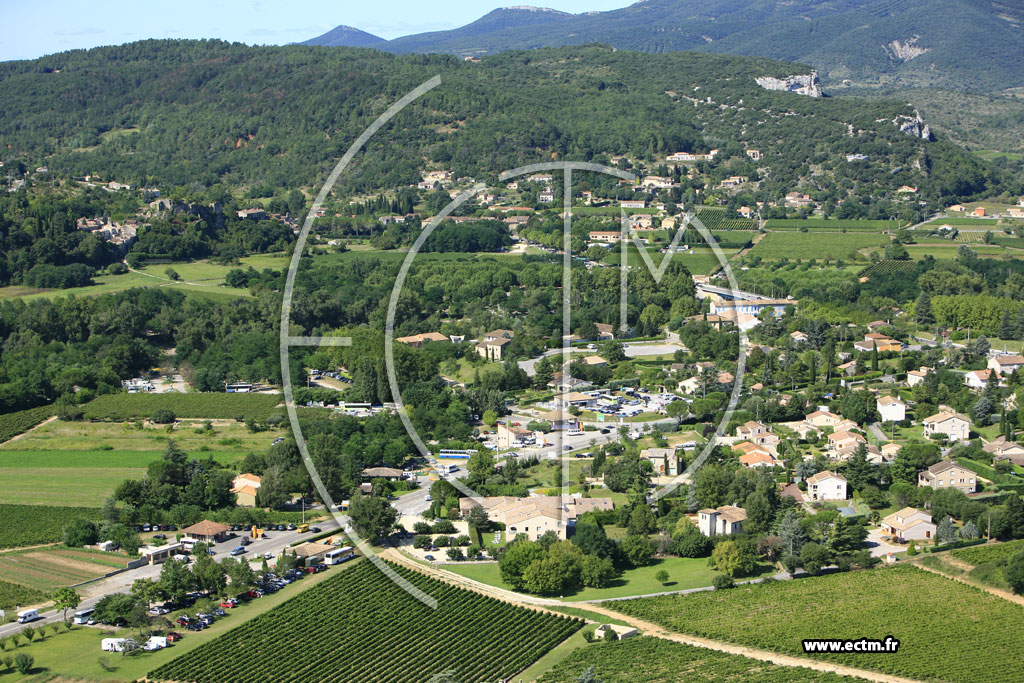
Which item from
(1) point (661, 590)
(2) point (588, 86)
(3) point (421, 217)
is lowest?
(1) point (661, 590)

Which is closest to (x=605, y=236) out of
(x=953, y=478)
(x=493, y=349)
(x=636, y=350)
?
(x=636, y=350)

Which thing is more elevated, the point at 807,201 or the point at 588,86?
the point at 588,86

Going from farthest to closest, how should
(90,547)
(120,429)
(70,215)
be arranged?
(70,215) < (120,429) < (90,547)

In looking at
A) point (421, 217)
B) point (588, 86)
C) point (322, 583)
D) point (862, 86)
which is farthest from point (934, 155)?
point (862, 86)

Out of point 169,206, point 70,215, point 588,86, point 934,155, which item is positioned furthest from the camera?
point 588,86

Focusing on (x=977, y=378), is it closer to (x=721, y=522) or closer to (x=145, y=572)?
(x=721, y=522)

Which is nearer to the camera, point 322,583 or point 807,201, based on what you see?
point 322,583

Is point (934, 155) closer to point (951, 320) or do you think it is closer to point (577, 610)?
point (951, 320)

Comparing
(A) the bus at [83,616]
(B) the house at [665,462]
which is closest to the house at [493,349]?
(B) the house at [665,462]
